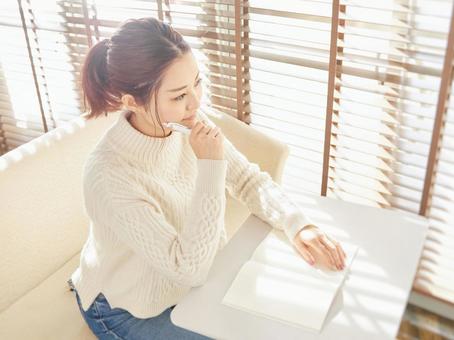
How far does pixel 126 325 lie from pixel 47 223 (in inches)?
20.2

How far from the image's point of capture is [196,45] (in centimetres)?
218

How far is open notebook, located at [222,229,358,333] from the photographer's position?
1196 millimetres

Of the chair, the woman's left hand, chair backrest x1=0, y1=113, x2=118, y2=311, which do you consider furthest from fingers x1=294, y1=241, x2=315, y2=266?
chair backrest x1=0, y1=113, x2=118, y2=311

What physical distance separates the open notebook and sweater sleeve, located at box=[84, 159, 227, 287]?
11 cm

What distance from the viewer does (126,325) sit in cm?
143

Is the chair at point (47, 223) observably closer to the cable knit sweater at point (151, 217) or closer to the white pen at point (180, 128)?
the cable knit sweater at point (151, 217)

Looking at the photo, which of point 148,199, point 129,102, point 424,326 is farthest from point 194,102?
point 424,326

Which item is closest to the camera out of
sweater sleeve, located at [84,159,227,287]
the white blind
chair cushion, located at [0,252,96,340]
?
sweater sleeve, located at [84,159,227,287]

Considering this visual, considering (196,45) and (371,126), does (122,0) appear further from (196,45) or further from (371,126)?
(371,126)

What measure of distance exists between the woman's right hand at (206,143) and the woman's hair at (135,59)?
11cm

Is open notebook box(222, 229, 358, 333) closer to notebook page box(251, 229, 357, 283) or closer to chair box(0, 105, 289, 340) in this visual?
notebook page box(251, 229, 357, 283)

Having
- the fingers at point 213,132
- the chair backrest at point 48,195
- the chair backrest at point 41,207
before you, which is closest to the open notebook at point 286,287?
the fingers at point 213,132

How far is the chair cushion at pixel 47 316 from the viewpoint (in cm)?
156

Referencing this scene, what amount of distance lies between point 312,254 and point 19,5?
1965mm
